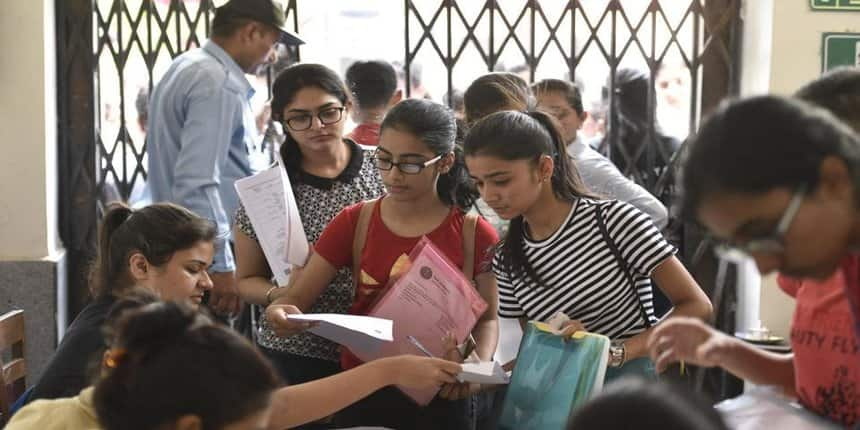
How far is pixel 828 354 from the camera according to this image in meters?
1.55

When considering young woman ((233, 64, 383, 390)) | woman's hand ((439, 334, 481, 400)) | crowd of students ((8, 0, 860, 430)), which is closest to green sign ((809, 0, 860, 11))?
crowd of students ((8, 0, 860, 430))

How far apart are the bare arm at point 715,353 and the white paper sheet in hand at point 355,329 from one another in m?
0.74

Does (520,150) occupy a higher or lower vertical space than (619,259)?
higher

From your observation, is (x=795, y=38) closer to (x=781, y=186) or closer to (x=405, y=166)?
(x=405, y=166)

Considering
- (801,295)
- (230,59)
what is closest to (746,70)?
(230,59)

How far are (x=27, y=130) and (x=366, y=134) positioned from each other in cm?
134

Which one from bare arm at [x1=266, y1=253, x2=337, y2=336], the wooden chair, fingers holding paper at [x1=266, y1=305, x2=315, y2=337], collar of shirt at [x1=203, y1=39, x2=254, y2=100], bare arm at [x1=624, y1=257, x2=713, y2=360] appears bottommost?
the wooden chair

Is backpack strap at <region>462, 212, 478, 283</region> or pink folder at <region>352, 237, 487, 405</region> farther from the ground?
backpack strap at <region>462, 212, 478, 283</region>

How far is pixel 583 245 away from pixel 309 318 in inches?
22.8

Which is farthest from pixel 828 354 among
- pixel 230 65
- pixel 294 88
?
pixel 230 65

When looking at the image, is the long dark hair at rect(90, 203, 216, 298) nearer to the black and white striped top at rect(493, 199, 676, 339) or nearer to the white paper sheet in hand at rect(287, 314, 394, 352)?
the white paper sheet in hand at rect(287, 314, 394, 352)

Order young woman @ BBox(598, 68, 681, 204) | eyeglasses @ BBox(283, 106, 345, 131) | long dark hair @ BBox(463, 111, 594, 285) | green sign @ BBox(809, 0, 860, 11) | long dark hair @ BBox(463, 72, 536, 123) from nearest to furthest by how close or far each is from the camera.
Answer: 1. long dark hair @ BBox(463, 111, 594, 285)
2. eyeglasses @ BBox(283, 106, 345, 131)
3. long dark hair @ BBox(463, 72, 536, 123)
4. green sign @ BBox(809, 0, 860, 11)
5. young woman @ BBox(598, 68, 681, 204)

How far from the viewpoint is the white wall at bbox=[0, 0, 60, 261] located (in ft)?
13.5

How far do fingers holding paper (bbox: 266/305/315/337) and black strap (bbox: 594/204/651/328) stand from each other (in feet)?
2.13
